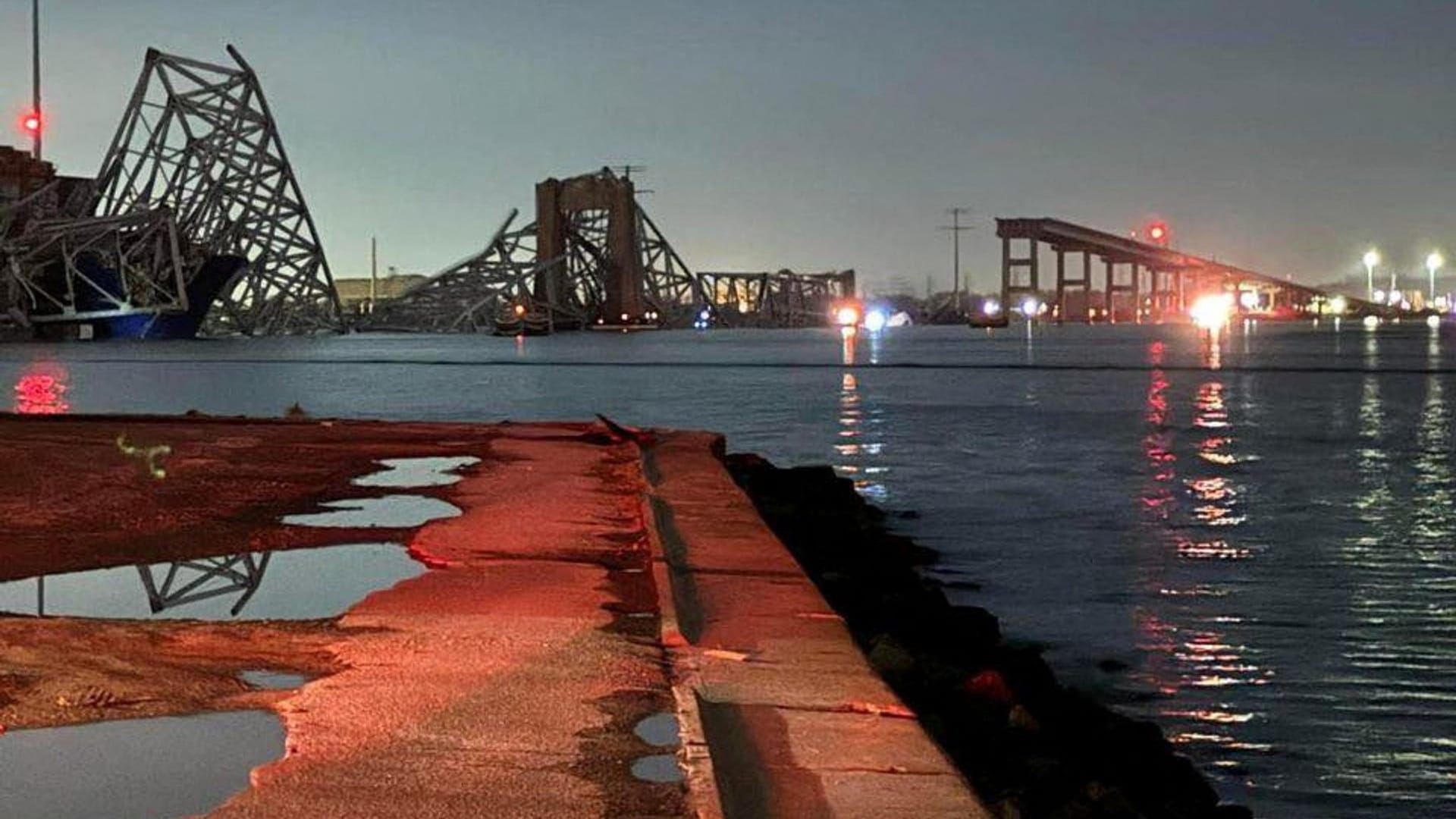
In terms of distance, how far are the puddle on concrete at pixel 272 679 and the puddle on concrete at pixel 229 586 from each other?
1.38 metres

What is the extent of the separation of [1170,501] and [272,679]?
12432 mm

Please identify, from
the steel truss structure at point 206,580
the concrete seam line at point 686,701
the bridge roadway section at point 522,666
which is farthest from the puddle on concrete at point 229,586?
the concrete seam line at point 686,701

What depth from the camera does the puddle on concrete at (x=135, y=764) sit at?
4.84 m

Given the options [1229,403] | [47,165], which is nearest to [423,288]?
[47,165]

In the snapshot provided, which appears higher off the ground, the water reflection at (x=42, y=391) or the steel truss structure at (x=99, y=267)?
the steel truss structure at (x=99, y=267)

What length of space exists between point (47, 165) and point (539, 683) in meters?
102

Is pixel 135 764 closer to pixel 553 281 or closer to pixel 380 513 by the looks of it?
pixel 380 513

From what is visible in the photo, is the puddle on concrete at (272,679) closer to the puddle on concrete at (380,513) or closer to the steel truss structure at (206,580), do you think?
the steel truss structure at (206,580)

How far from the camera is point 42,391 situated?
114 feet

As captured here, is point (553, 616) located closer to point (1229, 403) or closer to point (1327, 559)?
point (1327, 559)

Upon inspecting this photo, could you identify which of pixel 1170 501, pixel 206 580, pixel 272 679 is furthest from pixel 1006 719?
pixel 1170 501

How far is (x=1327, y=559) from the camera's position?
1291 centimetres

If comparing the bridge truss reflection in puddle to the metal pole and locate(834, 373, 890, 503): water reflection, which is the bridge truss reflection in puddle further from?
the metal pole

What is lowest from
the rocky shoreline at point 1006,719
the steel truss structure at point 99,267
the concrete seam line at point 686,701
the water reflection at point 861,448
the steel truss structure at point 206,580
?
the water reflection at point 861,448
